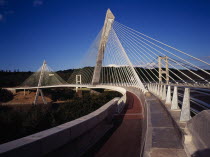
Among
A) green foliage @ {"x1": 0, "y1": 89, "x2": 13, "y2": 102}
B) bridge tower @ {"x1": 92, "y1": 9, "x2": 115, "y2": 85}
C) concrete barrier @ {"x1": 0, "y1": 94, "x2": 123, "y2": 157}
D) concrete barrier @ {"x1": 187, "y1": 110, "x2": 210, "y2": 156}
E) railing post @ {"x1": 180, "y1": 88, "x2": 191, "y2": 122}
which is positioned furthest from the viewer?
green foliage @ {"x1": 0, "y1": 89, "x2": 13, "y2": 102}

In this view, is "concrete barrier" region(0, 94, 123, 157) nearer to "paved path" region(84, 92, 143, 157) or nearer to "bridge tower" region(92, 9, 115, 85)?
"paved path" region(84, 92, 143, 157)

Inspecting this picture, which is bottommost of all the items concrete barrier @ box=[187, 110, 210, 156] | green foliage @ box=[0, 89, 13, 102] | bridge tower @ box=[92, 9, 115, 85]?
green foliage @ box=[0, 89, 13, 102]

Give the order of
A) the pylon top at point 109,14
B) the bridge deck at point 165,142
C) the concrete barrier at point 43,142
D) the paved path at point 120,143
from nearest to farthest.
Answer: the concrete barrier at point 43,142, the bridge deck at point 165,142, the paved path at point 120,143, the pylon top at point 109,14

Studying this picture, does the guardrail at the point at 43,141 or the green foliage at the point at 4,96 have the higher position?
the guardrail at the point at 43,141

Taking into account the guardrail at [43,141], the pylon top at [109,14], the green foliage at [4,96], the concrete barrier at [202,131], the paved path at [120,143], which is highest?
the pylon top at [109,14]

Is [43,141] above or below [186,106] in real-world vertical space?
below

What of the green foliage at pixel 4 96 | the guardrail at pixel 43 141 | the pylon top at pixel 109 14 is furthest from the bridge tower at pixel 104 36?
the green foliage at pixel 4 96

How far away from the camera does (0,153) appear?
241cm

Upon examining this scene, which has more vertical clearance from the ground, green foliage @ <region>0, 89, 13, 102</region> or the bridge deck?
the bridge deck

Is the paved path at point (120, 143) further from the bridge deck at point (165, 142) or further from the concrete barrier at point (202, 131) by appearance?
the concrete barrier at point (202, 131)

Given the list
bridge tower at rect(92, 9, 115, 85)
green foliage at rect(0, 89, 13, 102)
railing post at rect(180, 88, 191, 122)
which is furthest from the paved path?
green foliage at rect(0, 89, 13, 102)

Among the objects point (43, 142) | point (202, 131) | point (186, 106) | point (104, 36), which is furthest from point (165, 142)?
point (104, 36)

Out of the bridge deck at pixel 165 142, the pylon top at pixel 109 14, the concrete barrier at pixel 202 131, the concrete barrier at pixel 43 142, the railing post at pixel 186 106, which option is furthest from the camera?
the pylon top at pixel 109 14

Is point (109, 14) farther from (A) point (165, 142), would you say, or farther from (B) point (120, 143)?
(A) point (165, 142)
